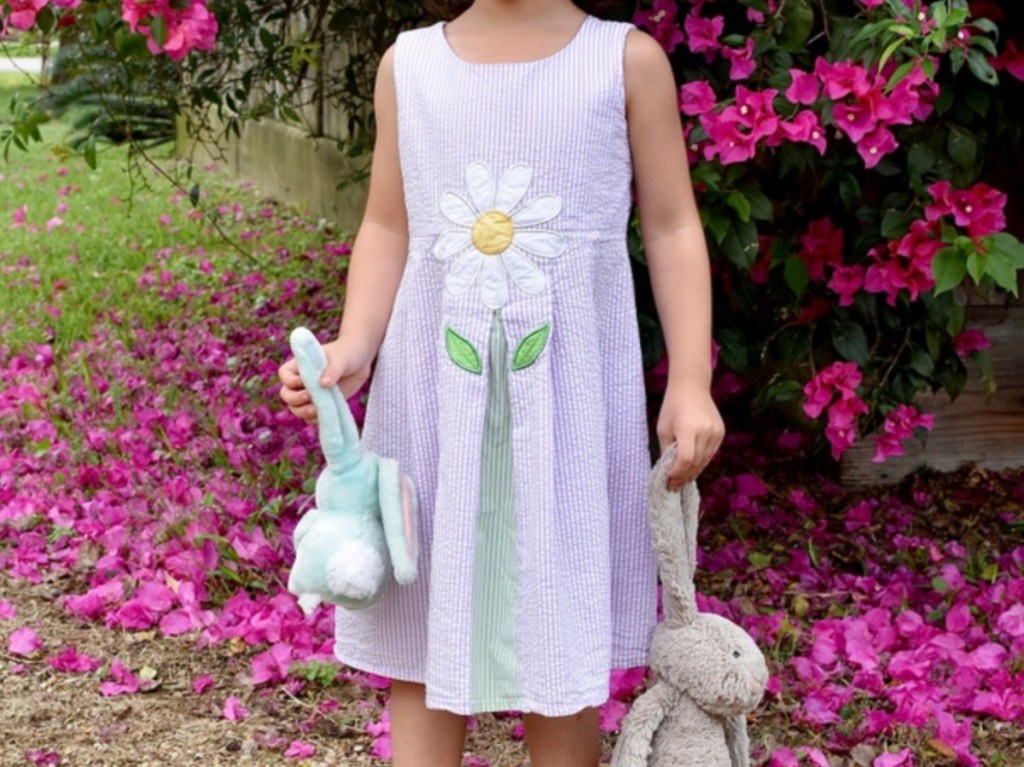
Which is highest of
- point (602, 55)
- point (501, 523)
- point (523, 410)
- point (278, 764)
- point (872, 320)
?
point (602, 55)

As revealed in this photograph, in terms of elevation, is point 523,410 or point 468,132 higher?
point 468,132

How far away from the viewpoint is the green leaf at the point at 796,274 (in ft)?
8.65

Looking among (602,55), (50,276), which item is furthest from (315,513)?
(50,276)

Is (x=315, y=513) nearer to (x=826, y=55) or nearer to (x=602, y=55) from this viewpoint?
(x=602, y=55)

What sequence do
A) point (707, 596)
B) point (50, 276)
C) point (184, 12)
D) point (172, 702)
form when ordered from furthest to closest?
point (50, 276) → point (707, 596) → point (172, 702) → point (184, 12)

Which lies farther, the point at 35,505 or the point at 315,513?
the point at 35,505

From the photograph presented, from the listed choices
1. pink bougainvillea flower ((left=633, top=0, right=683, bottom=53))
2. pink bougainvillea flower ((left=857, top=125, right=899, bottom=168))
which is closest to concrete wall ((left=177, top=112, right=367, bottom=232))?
pink bougainvillea flower ((left=633, top=0, right=683, bottom=53))

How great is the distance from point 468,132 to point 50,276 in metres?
4.46

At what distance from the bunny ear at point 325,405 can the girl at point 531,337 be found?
32 mm

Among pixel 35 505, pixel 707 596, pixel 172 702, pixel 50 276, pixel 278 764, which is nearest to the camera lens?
pixel 278 764

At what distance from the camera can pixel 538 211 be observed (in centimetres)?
173

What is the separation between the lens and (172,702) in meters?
2.63

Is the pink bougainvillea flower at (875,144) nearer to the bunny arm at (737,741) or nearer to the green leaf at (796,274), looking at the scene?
the green leaf at (796,274)

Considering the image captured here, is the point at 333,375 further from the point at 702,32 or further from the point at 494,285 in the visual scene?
the point at 702,32
